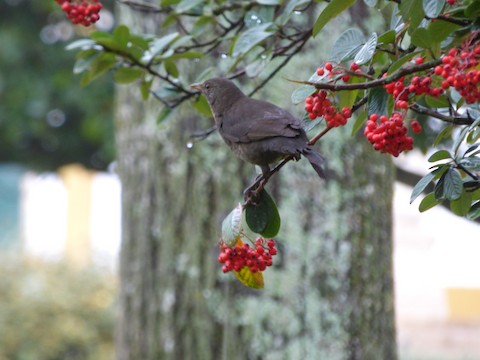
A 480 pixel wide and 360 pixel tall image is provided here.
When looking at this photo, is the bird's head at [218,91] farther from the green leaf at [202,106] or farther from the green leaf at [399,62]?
the green leaf at [399,62]

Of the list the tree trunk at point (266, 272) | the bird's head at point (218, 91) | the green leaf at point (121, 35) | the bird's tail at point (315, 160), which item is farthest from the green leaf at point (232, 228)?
the tree trunk at point (266, 272)

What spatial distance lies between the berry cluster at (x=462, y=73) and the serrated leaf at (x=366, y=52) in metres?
0.13

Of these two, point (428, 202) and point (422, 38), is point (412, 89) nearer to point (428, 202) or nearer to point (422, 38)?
point (422, 38)

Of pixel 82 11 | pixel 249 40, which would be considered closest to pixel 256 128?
pixel 249 40

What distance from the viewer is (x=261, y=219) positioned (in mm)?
1745

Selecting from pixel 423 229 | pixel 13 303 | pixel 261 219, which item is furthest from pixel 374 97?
pixel 423 229

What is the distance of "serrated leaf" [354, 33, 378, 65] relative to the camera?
57.6 inches

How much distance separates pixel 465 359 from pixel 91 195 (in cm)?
991

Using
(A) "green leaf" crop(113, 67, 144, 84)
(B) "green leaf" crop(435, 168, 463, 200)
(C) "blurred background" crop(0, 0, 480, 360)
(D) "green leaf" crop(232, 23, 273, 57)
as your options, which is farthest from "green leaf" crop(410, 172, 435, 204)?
(C) "blurred background" crop(0, 0, 480, 360)

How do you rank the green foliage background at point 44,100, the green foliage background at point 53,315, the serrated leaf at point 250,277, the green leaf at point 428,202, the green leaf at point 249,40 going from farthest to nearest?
→ the green foliage background at point 44,100 → the green foliage background at point 53,315 → the green leaf at point 249,40 → the serrated leaf at point 250,277 → the green leaf at point 428,202

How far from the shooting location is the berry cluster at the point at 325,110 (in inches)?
58.4

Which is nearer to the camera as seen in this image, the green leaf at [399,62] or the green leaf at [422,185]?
the green leaf at [399,62]

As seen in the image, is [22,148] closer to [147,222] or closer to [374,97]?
[147,222]

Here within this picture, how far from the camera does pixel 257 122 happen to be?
204 cm
